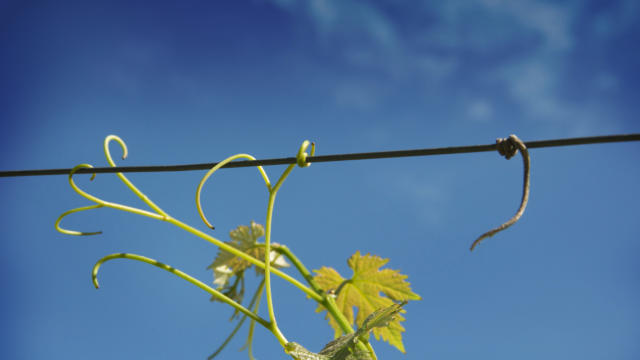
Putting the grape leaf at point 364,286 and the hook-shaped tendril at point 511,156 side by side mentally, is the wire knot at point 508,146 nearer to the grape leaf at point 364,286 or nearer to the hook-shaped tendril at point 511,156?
the hook-shaped tendril at point 511,156

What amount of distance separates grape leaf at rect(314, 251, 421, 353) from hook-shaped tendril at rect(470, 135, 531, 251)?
0.42 m

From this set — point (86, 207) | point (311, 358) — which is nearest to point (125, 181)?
point (86, 207)

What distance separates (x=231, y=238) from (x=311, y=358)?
0.38 m

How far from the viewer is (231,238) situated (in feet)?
3.10

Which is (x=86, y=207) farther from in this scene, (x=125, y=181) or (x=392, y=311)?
(x=392, y=311)

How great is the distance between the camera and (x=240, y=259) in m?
0.95

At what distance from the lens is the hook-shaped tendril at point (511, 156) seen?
1.50 ft

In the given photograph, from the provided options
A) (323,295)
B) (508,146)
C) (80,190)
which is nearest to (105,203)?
(80,190)

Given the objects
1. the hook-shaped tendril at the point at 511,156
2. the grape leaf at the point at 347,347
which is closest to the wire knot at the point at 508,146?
the hook-shaped tendril at the point at 511,156

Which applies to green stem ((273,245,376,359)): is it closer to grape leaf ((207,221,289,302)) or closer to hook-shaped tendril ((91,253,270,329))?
grape leaf ((207,221,289,302))

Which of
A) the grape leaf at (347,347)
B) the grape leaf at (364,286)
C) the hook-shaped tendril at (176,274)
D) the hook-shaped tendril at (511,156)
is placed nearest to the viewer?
the hook-shaped tendril at (511,156)

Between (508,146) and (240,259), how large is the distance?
59 cm

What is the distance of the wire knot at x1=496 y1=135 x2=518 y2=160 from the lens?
0.53 metres

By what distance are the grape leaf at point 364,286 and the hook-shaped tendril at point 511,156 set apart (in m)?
0.42
